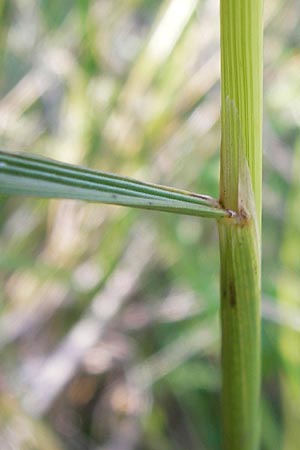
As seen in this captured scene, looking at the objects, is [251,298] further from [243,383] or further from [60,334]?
[60,334]

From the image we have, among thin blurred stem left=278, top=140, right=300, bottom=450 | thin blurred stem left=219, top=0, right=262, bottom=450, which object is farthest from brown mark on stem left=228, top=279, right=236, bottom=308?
thin blurred stem left=278, top=140, right=300, bottom=450

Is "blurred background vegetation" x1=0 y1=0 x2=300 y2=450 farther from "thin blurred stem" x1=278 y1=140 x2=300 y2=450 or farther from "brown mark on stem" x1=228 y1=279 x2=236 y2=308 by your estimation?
"brown mark on stem" x1=228 y1=279 x2=236 y2=308

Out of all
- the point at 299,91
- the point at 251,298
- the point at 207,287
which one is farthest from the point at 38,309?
the point at 251,298

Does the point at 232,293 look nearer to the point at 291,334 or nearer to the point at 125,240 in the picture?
the point at 291,334

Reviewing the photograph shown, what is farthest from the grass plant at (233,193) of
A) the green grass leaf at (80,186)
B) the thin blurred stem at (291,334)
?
the thin blurred stem at (291,334)

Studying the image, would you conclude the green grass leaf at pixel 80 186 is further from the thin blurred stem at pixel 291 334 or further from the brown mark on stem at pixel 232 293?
the thin blurred stem at pixel 291 334
